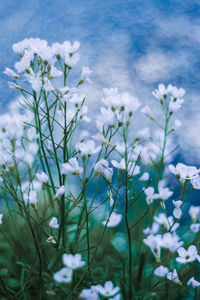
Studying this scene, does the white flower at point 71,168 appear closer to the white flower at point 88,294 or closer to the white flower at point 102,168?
the white flower at point 102,168

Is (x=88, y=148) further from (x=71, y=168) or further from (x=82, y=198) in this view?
(x=82, y=198)

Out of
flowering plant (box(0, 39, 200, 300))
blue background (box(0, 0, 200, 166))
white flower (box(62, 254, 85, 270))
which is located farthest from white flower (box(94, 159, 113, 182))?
blue background (box(0, 0, 200, 166))

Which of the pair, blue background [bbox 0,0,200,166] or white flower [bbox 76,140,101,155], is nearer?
white flower [bbox 76,140,101,155]

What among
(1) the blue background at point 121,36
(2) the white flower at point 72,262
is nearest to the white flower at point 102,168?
Result: (2) the white flower at point 72,262

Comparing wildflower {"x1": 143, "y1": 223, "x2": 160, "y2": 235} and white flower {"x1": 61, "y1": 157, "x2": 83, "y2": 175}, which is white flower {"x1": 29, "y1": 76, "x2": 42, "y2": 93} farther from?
wildflower {"x1": 143, "y1": 223, "x2": 160, "y2": 235}

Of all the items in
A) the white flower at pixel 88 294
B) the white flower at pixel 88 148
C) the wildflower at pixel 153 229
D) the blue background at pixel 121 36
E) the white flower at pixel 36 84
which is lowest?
the white flower at pixel 88 294

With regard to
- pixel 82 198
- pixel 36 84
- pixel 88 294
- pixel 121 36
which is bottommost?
pixel 88 294

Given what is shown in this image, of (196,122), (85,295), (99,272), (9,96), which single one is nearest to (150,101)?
(196,122)

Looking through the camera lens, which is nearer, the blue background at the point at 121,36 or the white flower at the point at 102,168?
the white flower at the point at 102,168

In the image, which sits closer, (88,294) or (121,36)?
(88,294)

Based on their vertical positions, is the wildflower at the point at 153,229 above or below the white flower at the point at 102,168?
below

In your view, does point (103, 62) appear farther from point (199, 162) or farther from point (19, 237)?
point (19, 237)

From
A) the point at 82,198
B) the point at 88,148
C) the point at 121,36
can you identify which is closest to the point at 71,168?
the point at 88,148
